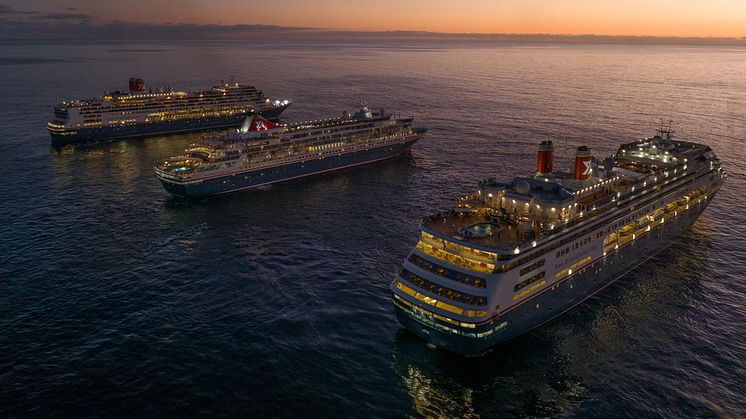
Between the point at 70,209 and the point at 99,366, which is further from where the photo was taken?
the point at 70,209

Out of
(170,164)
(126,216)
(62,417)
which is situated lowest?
(62,417)

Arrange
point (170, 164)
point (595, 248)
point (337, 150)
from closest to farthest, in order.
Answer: point (595, 248) < point (170, 164) < point (337, 150)

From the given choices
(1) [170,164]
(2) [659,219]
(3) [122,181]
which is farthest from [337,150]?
(2) [659,219]

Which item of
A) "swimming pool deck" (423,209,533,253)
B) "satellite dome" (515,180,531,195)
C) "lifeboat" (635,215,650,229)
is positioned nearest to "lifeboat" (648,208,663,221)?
"lifeboat" (635,215,650,229)

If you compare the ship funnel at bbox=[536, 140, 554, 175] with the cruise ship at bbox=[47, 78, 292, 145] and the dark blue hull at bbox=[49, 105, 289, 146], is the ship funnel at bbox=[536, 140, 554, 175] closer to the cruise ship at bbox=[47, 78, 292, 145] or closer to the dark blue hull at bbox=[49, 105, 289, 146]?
the cruise ship at bbox=[47, 78, 292, 145]

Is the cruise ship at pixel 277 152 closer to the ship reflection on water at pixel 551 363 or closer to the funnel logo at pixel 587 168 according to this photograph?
the ship reflection on water at pixel 551 363

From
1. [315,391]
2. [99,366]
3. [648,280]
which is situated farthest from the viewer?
[648,280]

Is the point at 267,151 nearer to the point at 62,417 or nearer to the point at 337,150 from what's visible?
the point at 337,150
